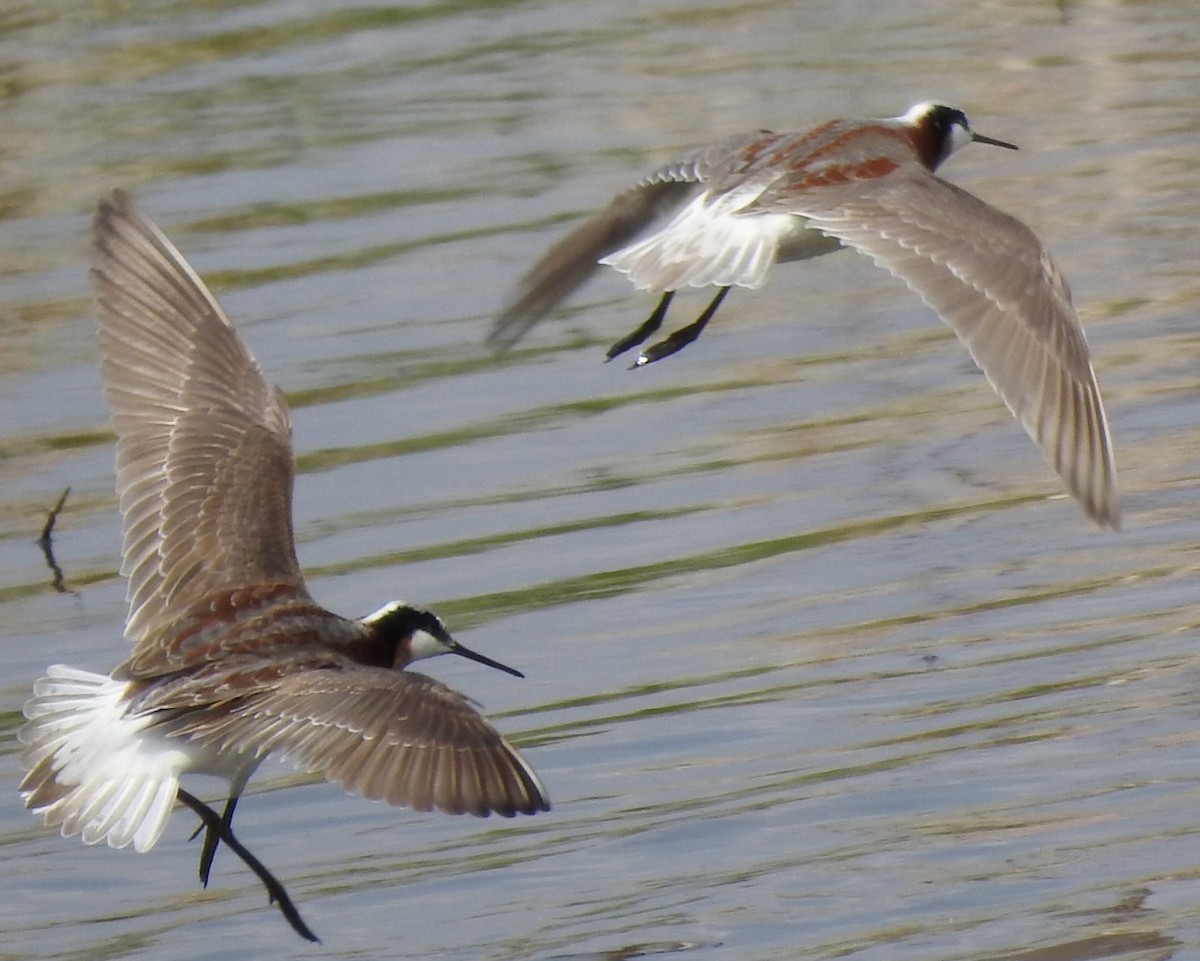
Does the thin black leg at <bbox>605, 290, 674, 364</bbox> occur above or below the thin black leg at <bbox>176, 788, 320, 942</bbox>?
above

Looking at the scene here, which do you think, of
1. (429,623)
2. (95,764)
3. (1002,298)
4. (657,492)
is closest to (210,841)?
(95,764)

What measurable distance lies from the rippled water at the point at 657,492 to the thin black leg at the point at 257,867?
0.08 meters

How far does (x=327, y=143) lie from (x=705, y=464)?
215 inches

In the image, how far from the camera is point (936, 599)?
920cm

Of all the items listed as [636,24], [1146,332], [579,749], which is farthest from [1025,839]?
[636,24]

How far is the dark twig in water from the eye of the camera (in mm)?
9992

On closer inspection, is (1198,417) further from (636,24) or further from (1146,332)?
(636,24)

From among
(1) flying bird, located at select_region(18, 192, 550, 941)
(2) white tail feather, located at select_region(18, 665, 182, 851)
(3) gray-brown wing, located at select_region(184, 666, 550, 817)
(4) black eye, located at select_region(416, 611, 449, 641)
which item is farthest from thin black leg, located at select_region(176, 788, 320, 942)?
(4) black eye, located at select_region(416, 611, 449, 641)

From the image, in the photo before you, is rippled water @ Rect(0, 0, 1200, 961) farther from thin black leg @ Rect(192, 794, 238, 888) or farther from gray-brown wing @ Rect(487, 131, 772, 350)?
gray-brown wing @ Rect(487, 131, 772, 350)

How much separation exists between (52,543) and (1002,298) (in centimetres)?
411

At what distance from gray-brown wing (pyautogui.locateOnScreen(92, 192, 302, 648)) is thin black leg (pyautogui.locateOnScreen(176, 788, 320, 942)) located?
651mm

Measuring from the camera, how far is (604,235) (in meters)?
9.14

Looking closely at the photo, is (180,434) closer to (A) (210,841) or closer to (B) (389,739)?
(A) (210,841)

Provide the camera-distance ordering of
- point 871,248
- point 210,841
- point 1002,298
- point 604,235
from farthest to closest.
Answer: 1. point 604,235
2. point 871,248
3. point 1002,298
4. point 210,841
